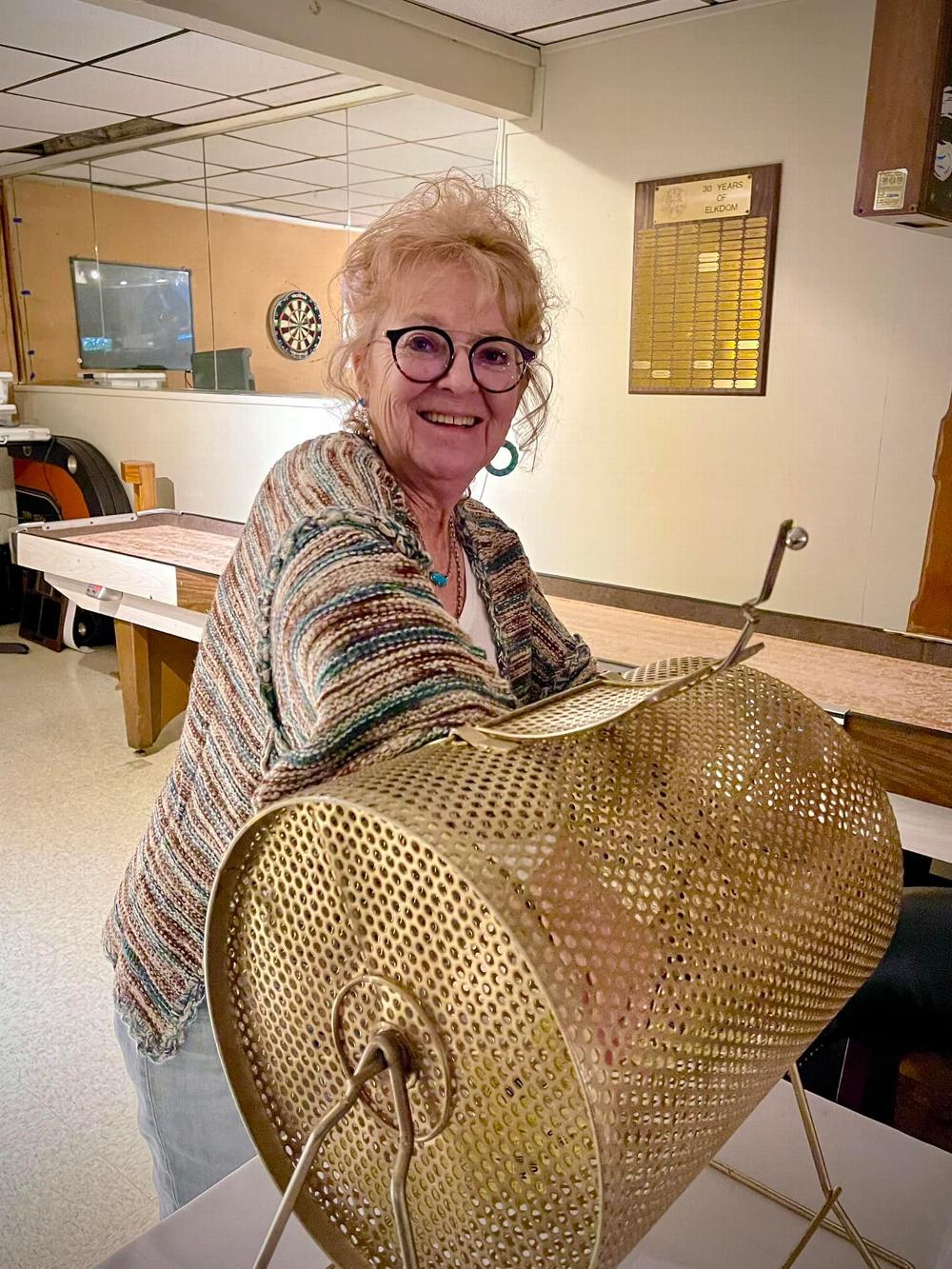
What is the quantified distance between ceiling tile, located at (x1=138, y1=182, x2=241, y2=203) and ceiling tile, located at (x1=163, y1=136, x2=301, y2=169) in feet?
2.07

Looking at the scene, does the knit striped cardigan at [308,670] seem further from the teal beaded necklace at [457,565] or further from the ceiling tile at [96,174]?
the ceiling tile at [96,174]

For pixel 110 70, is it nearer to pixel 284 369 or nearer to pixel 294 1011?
pixel 284 369

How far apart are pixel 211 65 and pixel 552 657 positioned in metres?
3.05

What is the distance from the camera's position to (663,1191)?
430mm

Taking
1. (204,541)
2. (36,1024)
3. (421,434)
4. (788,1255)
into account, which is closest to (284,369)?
(204,541)

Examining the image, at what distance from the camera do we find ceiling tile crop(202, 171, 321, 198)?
4906 mm

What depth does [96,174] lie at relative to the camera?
17.8 ft

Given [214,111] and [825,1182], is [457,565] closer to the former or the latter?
[825,1182]

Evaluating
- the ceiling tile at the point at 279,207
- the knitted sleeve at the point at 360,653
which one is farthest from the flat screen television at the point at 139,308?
the knitted sleeve at the point at 360,653

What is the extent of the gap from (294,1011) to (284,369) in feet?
19.9

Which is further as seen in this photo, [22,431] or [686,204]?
[22,431]

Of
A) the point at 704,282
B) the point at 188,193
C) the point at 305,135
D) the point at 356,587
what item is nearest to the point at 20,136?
the point at 188,193

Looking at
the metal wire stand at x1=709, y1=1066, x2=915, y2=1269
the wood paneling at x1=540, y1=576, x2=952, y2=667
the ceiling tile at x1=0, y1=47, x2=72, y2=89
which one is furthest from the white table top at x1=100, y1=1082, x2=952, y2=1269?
the ceiling tile at x1=0, y1=47, x2=72, y2=89

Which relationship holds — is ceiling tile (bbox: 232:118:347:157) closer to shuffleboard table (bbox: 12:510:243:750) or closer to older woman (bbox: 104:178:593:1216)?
A: shuffleboard table (bbox: 12:510:243:750)
